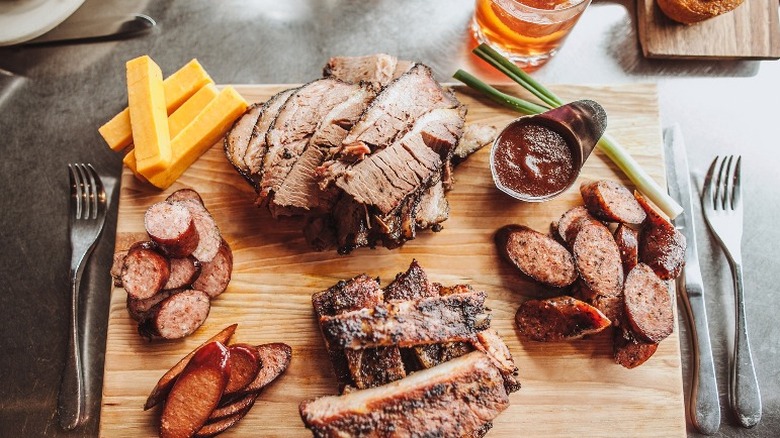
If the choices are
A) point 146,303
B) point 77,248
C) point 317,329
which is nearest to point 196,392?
point 146,303

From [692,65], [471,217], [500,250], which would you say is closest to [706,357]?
[500,250]

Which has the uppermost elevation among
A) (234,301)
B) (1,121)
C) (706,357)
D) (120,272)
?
(1,121)

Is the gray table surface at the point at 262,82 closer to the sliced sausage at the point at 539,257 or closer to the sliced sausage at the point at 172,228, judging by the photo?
the sliced sausage at the point at 172,228

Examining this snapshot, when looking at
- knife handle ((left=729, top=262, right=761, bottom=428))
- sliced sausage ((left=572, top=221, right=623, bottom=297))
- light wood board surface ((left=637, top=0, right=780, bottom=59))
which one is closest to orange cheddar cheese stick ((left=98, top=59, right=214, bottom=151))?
sliced sausage ((left=572, top=221, right=623, bottom=297))

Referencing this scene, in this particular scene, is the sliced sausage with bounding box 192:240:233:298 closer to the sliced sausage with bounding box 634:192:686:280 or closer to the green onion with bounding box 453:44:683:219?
the green onion with bounding box 453:44:683:219

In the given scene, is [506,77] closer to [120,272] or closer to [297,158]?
[297,158]

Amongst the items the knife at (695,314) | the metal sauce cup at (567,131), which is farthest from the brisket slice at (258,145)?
the knife at (695,314)

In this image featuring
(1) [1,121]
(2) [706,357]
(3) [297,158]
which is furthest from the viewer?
(1) [1,121]
